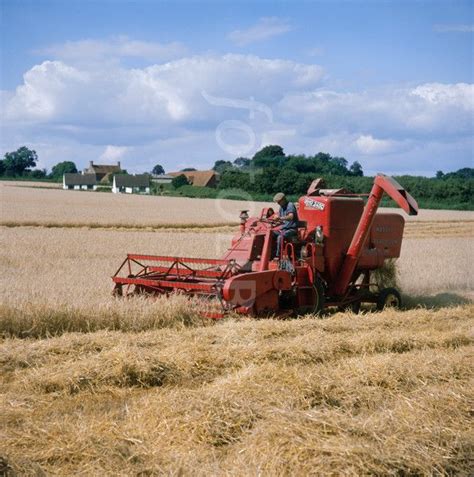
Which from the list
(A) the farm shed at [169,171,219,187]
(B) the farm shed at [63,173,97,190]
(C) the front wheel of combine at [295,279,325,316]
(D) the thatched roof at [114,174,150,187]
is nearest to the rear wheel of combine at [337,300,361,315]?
(C) the front wheel of combine at [295,279,325,316]

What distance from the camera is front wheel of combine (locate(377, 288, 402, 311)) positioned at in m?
11.5

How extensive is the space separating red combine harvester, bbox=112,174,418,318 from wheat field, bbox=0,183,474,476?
47 centimetres

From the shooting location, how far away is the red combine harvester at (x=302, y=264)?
31.6ft

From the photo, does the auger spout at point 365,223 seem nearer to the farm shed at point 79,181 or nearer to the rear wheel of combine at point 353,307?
the rear wheel of combine at point 353,307

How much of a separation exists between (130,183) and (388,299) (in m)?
65.7

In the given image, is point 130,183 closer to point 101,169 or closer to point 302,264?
point 101,169

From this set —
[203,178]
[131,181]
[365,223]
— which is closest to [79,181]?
[131,181]

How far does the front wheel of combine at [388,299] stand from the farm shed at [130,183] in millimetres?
63781

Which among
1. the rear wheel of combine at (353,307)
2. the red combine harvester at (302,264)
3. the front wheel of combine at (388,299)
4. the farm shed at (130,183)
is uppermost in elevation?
the farm shed at (130,183)

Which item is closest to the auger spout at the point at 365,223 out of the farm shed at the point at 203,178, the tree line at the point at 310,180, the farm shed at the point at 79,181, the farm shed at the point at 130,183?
the tree line at the point at 310,180

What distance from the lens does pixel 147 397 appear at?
5.98 m

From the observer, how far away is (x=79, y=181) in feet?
287

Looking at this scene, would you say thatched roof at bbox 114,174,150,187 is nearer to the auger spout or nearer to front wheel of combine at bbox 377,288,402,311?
front wheel of combine at bbox 377,288,402,311

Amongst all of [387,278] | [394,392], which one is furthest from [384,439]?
[387,278]
